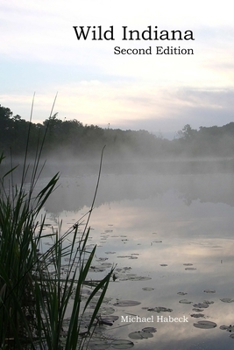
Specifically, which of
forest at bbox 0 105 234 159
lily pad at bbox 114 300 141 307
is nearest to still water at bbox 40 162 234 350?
lily pad at bbox 114 300 141 307

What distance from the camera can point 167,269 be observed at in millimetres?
4633

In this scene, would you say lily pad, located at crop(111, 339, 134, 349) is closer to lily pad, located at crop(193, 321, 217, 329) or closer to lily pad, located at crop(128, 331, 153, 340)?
lily pad, located at crop(128, 331, 153, 340)

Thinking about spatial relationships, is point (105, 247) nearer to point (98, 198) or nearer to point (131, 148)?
point (98, 198)

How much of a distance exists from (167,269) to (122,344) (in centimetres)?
171

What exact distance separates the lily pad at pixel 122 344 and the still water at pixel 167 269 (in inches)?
1.5

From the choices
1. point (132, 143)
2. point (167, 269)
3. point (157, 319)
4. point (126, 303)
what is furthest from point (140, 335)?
point (132, 143)

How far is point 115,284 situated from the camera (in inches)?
166

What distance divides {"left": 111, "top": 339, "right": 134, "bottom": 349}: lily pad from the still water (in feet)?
0.13

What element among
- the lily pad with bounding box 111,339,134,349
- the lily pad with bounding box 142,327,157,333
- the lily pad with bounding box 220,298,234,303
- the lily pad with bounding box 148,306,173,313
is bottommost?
the lily pad with bounding box 111,339,134,349

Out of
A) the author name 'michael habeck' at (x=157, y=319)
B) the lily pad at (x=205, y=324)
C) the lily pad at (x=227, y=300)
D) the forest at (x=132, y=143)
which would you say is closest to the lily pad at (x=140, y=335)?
the author name 'michael habeck' at (x=157, y=319)

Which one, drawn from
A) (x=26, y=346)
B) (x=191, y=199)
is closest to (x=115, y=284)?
(x=26, y=346)

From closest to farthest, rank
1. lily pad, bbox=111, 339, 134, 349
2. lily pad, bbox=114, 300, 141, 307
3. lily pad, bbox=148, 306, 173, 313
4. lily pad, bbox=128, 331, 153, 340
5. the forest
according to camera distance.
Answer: lily pad, bbox=111, 339, 134, 349, lily pad, bbox=128, 331, 153, 340, lily pad, bbox=148, 306, 173, 313, lily pad, bbox=114, 300, 141, 307, the forest

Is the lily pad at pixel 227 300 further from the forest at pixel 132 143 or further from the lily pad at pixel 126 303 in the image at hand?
the forest at pixel 132 143

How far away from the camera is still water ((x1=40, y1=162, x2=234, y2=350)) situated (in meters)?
3.19
